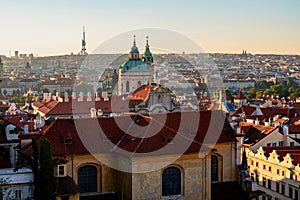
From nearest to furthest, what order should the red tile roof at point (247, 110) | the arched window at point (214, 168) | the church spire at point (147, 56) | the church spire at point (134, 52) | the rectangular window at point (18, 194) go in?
the rectangular window at point (18, 194), the arched window at point (214, 168), the red tile roof at point (247, 110), the church spire at point (134, 52), the church spire at point (147, 56)

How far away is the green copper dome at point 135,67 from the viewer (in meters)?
88.9

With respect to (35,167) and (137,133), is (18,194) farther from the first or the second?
(137,133)

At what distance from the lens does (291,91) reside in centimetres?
13475

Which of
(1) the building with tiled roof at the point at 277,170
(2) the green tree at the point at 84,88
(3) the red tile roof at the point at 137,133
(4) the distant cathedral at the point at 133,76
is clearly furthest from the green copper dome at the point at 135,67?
(2) the green tree at the point at 84,88

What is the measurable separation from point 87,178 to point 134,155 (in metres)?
3.76

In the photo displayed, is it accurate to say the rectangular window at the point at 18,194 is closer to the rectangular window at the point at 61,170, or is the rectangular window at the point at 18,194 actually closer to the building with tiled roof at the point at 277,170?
the rectangular window at the point at 61,170

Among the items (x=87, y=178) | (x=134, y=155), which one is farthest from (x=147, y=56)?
(x=134, y=155)

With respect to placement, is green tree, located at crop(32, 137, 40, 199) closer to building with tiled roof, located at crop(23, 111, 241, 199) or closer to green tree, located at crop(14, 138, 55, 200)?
green tree, located at crop(14, 138, 55, 200)

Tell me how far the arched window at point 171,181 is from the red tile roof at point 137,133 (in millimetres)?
1296

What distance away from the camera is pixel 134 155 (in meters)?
28.4

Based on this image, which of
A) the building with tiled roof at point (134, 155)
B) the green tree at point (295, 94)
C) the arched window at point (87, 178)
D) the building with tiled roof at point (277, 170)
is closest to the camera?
the building with tiled roof at point (134, 155)

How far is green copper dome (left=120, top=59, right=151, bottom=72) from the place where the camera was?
88875 mm

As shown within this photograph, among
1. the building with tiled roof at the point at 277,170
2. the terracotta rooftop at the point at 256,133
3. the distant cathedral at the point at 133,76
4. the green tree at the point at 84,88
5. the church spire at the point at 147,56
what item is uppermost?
the church spire at the point at 147,56

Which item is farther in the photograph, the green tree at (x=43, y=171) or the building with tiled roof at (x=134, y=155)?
the building with tiled roof at (x=134, y=155)
